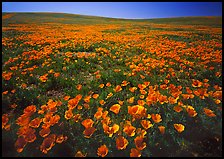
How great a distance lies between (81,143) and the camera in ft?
8.14

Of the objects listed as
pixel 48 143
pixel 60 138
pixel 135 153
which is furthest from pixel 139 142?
pixel 48 143

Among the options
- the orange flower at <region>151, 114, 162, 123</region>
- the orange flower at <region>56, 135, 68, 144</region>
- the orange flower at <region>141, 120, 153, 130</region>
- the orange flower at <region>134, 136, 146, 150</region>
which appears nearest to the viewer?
the orange flower at <region>134, 136, 146, 150</region>

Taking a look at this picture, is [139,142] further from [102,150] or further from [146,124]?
[102,150]

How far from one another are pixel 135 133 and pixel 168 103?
105cm

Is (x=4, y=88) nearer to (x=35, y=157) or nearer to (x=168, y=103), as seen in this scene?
(x=35, y=157)

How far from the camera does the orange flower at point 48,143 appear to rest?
2.33 meters

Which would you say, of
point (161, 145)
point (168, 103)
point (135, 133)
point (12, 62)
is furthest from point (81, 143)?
point (12, 62)

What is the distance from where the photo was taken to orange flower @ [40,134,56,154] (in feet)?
7.63

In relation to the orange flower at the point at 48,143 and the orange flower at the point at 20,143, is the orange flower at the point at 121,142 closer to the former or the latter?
the orange flower at the point at 48,143

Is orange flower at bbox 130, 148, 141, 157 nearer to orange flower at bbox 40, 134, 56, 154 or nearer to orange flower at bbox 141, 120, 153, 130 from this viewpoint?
orange flower at bbox 141, 120, 153, 130

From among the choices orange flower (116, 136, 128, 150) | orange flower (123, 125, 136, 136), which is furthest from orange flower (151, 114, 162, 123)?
orange flower (116, 136, 128, 150)

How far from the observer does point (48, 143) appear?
2439 mm

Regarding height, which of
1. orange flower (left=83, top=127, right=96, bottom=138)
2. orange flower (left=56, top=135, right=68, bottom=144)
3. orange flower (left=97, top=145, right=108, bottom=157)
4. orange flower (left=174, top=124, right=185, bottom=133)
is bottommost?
orange flower (left=97, top=145, right=108, bottom=157)

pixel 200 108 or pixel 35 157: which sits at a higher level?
pixel 200 108
